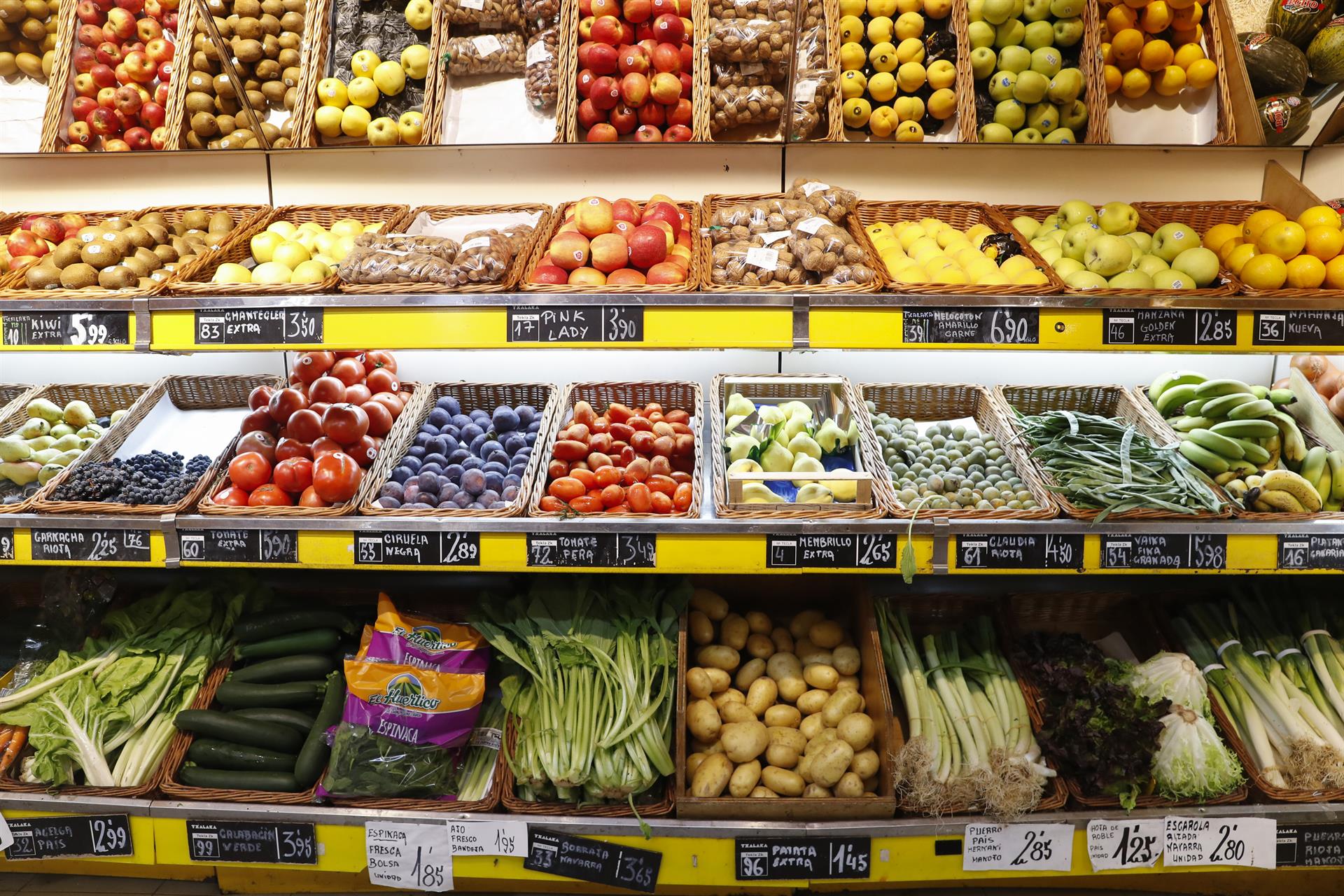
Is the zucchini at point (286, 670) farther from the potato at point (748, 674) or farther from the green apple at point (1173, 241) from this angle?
the green apple at point (1173, 241)

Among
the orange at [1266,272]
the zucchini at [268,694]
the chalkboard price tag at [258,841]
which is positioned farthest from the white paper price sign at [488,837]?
the orange at [1266,272]

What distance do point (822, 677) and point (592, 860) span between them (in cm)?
75

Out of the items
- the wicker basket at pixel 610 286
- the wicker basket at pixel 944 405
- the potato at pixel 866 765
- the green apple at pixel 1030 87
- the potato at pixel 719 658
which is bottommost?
the potato at pixel 866 765

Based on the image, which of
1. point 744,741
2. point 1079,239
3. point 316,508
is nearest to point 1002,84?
point 1079,239

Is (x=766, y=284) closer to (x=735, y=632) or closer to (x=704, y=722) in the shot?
(x=735, y=632)

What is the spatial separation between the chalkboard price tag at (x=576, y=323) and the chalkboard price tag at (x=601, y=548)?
460mm

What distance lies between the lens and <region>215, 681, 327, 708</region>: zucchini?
2281 millimetres

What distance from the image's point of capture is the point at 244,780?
2.11 meters

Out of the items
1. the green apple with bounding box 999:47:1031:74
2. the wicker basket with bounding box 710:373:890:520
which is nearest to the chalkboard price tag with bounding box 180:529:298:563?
the wicker basket with bounding box 710:373:890:520

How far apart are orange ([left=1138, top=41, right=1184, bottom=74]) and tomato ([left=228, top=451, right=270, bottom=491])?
9.12 ft

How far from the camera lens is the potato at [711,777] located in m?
2.04

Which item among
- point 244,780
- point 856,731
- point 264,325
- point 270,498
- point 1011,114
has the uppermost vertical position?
point 1011,114

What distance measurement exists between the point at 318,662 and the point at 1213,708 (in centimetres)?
237

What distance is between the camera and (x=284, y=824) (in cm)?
205
